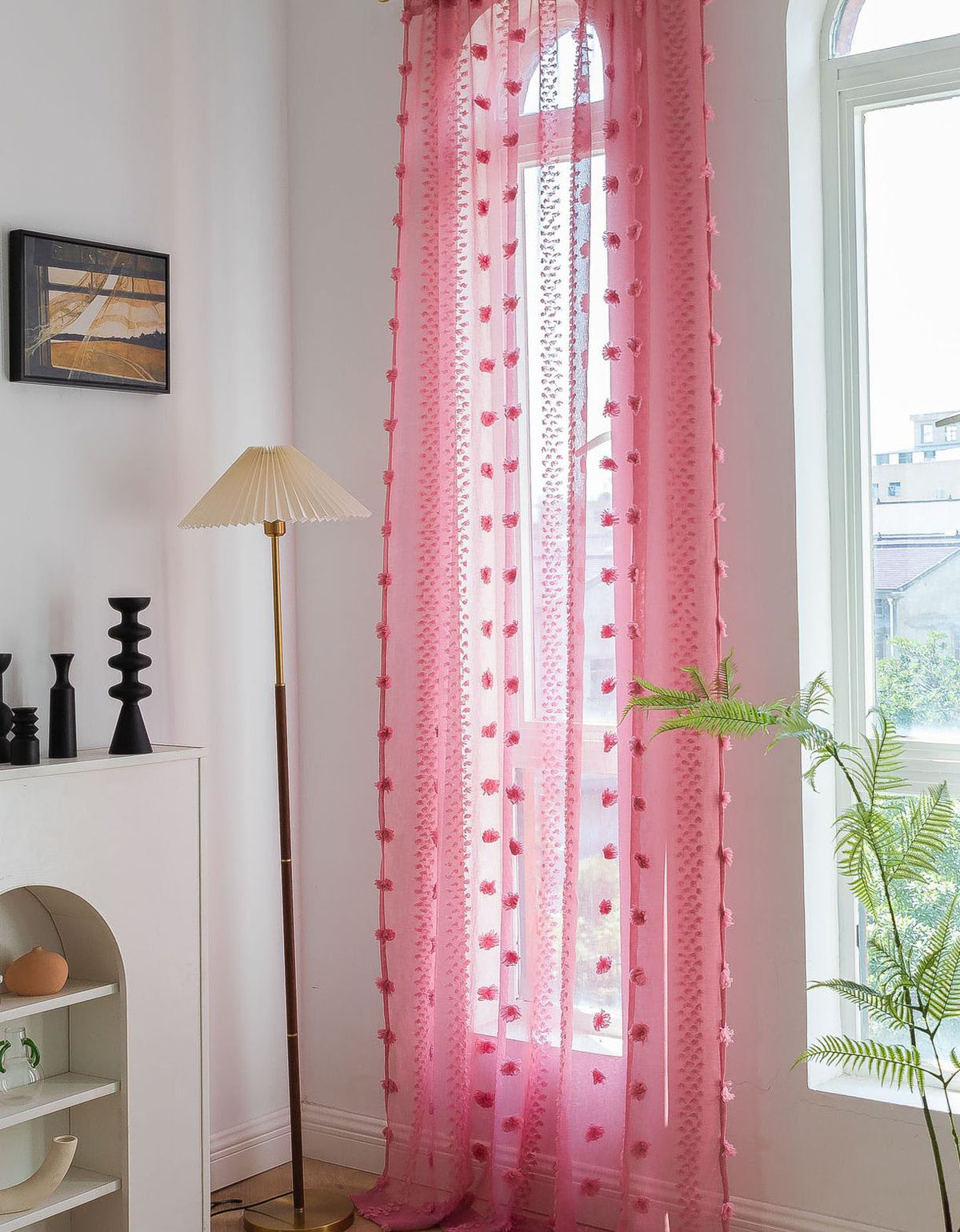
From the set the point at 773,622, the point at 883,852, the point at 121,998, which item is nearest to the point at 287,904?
the point at 121,998

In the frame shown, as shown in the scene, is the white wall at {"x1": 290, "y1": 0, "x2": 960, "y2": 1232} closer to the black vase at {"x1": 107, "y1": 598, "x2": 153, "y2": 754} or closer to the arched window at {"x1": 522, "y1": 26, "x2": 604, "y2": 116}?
the arched window at {"x1": 522, "y1": 26, "x2": 604, "y2": 116}

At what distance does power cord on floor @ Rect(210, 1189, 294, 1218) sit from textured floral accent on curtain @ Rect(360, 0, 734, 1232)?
243mm

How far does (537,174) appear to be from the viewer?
2.92 meters

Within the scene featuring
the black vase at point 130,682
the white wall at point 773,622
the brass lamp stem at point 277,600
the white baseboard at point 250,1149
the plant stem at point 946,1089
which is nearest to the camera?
the plant stem at point 946,1089

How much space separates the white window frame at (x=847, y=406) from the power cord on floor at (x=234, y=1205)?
55.2 inches

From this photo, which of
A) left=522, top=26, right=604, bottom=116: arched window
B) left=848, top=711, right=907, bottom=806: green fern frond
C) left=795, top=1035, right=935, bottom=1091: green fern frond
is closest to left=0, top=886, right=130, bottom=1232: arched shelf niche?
left=795, top=1035, right=935, bottom=1091: green fern frond

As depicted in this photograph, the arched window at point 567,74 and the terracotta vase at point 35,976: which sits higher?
the arched window at point 567,74

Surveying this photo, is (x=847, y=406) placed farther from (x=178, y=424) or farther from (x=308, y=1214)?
(x=308, y=1214)

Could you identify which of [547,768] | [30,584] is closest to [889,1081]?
[547,768]

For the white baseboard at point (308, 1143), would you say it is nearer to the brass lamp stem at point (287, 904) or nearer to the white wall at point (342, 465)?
the white wall at point (342, 465)

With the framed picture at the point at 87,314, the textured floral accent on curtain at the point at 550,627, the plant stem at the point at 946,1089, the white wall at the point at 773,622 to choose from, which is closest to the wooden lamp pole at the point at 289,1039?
the textured floral accent on curtain at the point at 550,627

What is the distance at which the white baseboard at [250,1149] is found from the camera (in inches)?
122

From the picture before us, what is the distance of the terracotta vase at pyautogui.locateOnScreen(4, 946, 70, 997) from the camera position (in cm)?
249

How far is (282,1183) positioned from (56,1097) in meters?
0.85
